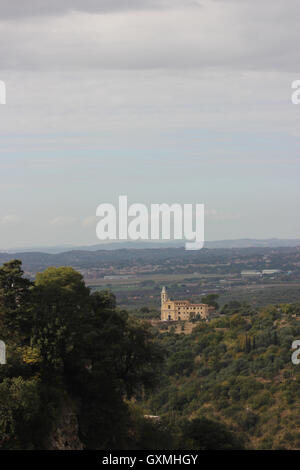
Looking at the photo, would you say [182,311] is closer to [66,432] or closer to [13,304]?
[13,304]

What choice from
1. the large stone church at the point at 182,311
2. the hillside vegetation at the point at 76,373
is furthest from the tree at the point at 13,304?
the large stone church at the point at 182,311

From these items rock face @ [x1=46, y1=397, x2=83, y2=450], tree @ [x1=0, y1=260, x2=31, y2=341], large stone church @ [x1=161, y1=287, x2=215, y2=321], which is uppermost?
tree @ [x1=0, y1=260, x2=31, y2=341]

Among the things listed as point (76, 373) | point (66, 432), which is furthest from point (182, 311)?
point (66, 432)

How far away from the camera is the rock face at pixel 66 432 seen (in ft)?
73.2

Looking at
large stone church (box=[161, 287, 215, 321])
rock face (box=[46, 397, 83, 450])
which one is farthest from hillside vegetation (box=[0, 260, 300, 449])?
large stone church (box=[161, 287, 215, 321])

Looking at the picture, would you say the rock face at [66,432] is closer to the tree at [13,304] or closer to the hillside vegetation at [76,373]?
the hillside vegetation at [76,373]

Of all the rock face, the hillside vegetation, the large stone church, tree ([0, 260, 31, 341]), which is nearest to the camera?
the hillside vegetation

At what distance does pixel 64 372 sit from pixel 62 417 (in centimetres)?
198

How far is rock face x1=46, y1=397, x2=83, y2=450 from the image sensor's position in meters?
22.3

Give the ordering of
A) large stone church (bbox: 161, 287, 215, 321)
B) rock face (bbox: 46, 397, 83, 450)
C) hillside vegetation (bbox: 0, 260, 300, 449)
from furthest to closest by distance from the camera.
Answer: large stone church (bbox: 161, 287, 215, 321)
rock face (bbox: 46, 397, 83, 450)
hillside vegetation (bbox: 0, 260, 300, 449)

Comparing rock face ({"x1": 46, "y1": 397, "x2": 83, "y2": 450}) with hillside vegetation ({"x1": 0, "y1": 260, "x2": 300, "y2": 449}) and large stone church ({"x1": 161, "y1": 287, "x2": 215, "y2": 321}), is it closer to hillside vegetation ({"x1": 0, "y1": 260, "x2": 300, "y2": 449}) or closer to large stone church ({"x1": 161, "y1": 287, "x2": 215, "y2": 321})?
hillside vegetation ({"x1": 0, "y1": 260, "x2": 300, "y2": 449})

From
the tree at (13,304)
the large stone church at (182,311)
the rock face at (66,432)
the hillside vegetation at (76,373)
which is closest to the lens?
the hillside vegetation at (76,373)

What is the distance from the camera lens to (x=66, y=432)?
22797 millimetres
